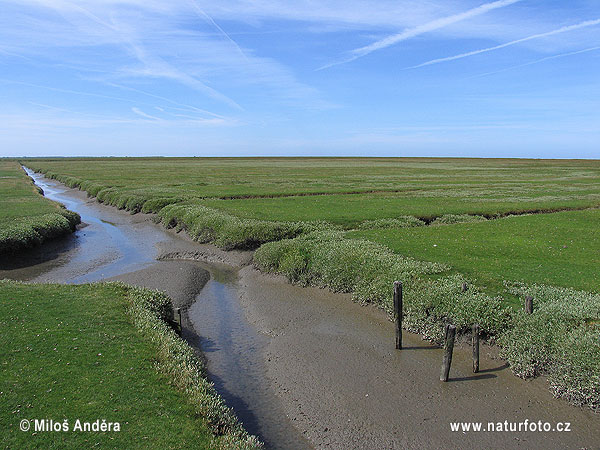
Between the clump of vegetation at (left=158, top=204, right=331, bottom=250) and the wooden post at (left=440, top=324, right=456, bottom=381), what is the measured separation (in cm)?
2104

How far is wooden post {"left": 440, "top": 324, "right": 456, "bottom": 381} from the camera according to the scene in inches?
570

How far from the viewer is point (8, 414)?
1050 centimetres

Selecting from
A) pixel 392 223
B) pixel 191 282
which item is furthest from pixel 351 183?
pixel 191 282

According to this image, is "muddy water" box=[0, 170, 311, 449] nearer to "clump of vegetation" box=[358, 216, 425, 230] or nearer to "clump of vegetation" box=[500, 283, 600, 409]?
"clump of vegetation" box=[500, 283, 600, 409]

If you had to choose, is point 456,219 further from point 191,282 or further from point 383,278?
point 191,282

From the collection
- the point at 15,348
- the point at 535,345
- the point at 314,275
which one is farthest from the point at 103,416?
the point at 314,275

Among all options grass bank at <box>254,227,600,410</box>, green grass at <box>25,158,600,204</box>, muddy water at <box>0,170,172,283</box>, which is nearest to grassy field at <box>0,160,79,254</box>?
Answer: muddy water at <box>0,170,172,283</box>

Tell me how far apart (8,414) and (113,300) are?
9.58 m

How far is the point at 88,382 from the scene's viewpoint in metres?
12.2

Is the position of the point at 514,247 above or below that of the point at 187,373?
above

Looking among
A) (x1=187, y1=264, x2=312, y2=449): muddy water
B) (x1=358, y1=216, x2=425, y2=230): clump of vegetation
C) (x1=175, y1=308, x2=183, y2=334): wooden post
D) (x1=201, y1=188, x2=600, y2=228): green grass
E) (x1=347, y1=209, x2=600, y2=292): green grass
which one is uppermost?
(x1=201, y1=188, x2=600, y2=228): green grass

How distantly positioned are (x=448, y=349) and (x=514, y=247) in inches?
619

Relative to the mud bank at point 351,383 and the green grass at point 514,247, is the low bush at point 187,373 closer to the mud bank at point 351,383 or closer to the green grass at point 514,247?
the mud bank at point 351,383

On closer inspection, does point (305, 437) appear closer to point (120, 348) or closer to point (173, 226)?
point (120, 348)
